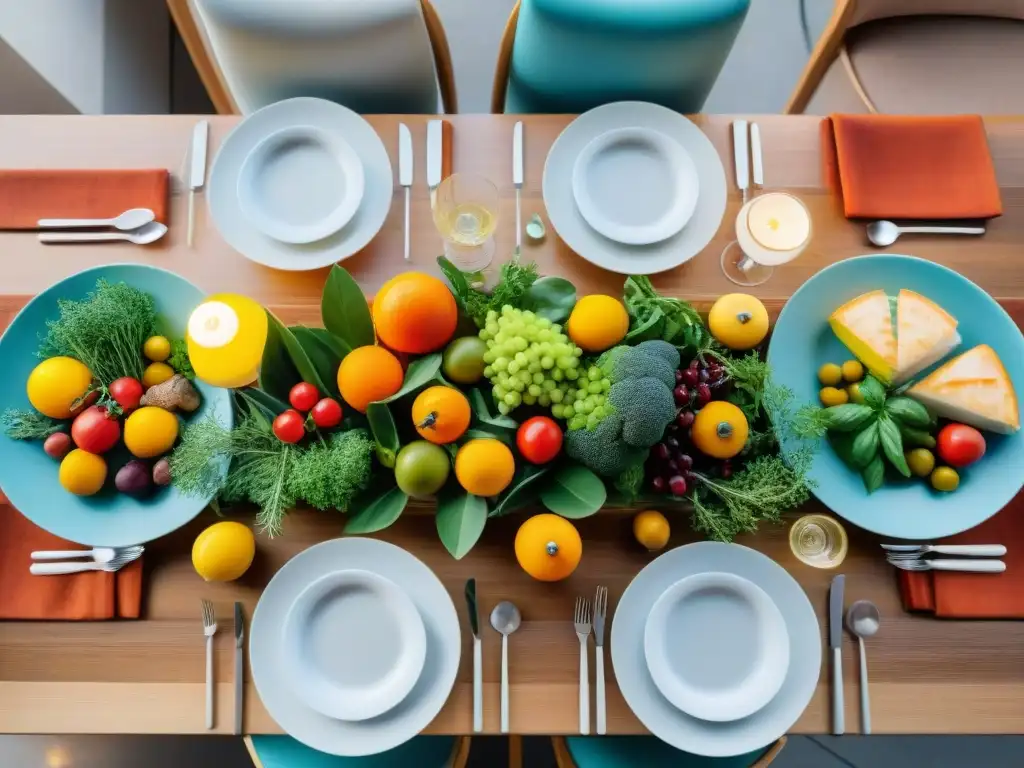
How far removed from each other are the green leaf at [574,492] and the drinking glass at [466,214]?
36cm

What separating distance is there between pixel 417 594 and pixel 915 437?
0.76 metres

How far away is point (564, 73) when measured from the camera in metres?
1.17

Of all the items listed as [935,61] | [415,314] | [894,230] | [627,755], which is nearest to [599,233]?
[415,314]

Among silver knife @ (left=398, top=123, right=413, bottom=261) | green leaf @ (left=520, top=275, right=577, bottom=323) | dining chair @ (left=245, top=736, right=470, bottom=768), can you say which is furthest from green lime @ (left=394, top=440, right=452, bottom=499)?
dining chair @ (left=245, top=736, right=470, bottom=768)

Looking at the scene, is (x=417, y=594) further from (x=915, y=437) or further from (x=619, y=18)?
(x=619, y=18)

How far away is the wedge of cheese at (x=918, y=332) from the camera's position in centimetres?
94

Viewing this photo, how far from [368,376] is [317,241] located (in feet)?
1.09

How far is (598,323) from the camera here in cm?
83

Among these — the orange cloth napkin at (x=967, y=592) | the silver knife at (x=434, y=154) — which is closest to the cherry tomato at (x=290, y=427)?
the silver knife at (x=434, y=154)

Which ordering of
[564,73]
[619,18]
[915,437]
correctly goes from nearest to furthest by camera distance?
[915,437] < [619,18] < [564,73]

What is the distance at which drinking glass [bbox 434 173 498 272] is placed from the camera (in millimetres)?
1006

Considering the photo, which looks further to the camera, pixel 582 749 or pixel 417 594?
pixel 582 749

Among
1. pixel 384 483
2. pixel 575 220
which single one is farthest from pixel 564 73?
pixel 384 483

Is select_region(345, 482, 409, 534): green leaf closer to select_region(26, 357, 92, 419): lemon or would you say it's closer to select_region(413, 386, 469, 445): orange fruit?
select_region(413, 386, 469, 445): orange fruit
